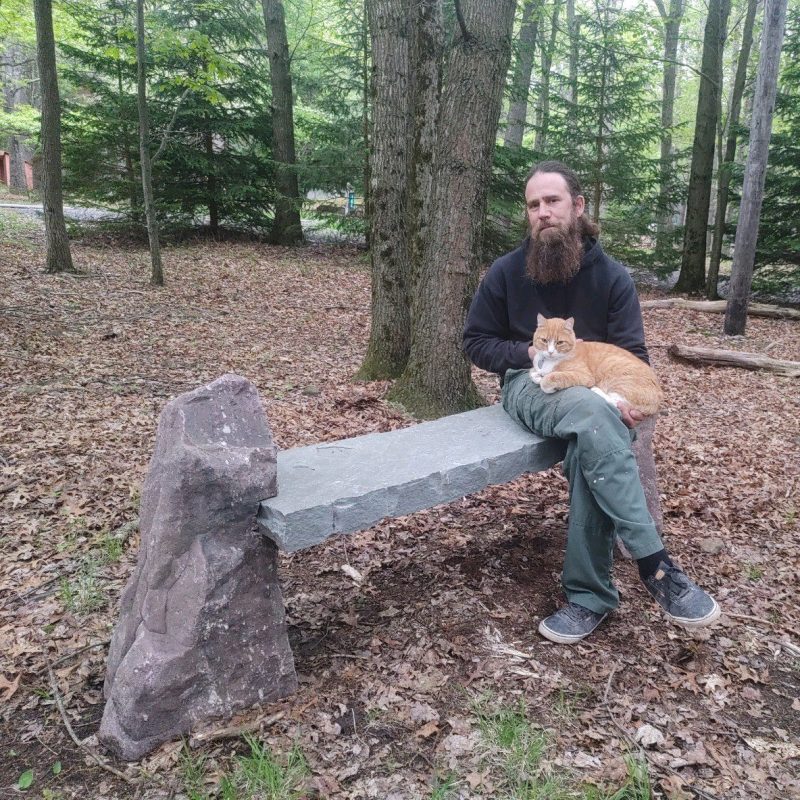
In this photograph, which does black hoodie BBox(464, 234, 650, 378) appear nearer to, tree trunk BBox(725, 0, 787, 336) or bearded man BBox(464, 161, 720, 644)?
bearded man BBox(464, 161, 720, 644)

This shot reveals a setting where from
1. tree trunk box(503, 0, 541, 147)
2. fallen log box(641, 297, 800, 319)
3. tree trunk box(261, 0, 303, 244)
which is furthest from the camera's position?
tree trunk box(261, 0, 303, 244)

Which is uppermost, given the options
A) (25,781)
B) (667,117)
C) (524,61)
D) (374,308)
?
(667,117)

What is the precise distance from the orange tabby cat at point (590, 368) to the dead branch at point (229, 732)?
1955 millimetres

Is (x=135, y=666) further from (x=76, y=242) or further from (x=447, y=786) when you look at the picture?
(x=76, y=242)

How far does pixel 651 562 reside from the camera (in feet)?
9.23

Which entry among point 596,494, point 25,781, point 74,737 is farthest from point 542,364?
point 25,781

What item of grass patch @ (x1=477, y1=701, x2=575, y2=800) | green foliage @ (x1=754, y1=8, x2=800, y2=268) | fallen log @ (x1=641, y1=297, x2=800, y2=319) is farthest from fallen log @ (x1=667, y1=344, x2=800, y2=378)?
grass patch @ (x1=477, y1=701, x2=575, y2=800)

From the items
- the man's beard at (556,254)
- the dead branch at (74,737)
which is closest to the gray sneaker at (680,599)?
the man's beard at (556,254)

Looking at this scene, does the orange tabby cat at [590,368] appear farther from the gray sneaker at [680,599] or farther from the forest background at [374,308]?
the forest background at [374,308]

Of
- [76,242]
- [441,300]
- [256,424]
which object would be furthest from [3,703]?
[76,242]

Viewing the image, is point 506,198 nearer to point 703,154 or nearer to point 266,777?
point 703,154

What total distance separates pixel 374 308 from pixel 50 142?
7.31m

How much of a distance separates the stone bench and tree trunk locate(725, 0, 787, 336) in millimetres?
8876

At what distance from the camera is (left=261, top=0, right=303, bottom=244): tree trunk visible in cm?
1505
